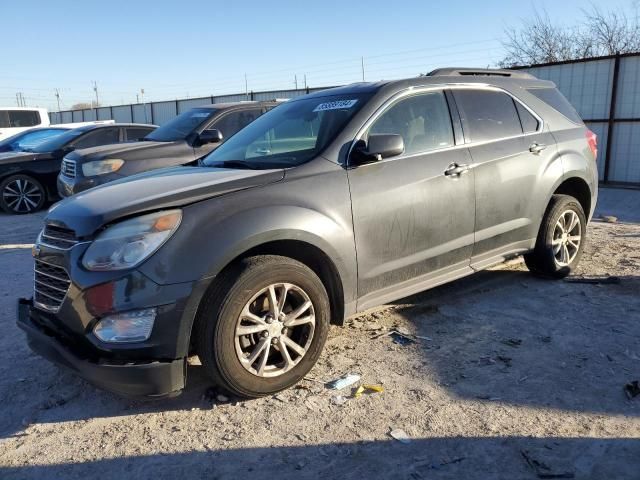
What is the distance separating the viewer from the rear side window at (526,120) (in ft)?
15.1

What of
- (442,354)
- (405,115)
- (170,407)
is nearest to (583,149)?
(405,115)

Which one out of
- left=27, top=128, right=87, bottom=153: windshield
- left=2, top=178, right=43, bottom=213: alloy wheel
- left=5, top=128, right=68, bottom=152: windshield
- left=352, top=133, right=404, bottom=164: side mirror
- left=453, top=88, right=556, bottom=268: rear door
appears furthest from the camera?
left=5, top=128, right=68, bottom=152: windshield

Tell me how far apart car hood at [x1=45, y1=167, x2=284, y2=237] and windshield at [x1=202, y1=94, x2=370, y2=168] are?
308 mm

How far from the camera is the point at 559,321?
4.09m

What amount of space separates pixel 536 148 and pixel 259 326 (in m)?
2.95

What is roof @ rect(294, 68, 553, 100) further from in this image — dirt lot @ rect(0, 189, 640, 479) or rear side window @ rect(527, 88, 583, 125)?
dirt lot @ rect(0, 189, 640, 479)

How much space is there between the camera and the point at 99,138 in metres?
10.6

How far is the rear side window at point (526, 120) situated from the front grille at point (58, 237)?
11.9 ft

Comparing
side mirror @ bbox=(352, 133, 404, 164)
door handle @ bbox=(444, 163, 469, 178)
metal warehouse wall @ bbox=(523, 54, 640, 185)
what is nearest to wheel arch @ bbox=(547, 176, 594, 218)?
door handle @ bbox=(444, 163, 469, 178)

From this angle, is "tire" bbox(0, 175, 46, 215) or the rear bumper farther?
"tire" bbox(0, 175, 46, 215)

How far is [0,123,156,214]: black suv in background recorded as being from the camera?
32.7 ft

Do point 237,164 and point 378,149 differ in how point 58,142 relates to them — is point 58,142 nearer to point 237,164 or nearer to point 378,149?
point 237,164

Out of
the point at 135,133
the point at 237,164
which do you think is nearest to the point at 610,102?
the point at 135,133

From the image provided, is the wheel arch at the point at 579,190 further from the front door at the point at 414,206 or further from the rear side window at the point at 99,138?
the rear side window at the point at 99,138
